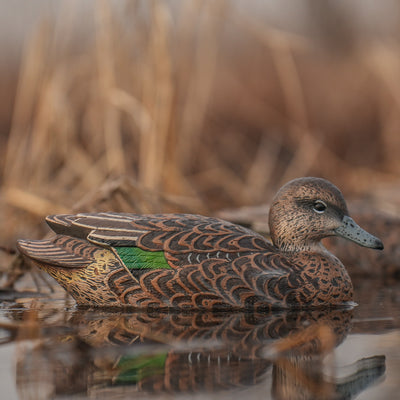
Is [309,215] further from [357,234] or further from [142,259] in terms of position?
[142,259]

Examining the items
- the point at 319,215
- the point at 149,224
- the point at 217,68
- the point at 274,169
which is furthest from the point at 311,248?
the point at 217,68

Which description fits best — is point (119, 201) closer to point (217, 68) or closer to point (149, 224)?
point (149, 224)

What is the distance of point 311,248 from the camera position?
527 centimetres

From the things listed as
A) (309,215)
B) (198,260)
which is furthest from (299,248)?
(198,260)

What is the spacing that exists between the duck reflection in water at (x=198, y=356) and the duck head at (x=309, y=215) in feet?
2.01

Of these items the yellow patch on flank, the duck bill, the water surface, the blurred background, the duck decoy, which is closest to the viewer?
the water surface

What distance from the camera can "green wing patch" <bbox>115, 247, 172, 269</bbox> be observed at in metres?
4.89

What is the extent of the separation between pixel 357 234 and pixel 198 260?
110 centimetres

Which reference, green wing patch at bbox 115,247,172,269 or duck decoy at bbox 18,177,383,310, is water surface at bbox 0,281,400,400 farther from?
green wing patch at bbox 115,247,172,269

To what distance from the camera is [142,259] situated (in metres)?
4.89

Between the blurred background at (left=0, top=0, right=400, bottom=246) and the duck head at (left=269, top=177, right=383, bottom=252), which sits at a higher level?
the blurred background at (left=0, top=0, right=400, bottom=246)

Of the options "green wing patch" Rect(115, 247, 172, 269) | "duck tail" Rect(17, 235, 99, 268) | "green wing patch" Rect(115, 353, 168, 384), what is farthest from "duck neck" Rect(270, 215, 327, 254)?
"green wing patch" Rect(115, 353, 168, 384)

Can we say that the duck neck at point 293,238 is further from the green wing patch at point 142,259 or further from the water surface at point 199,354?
A: the green wing patch at point 142,259

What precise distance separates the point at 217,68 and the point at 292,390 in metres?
12.3
